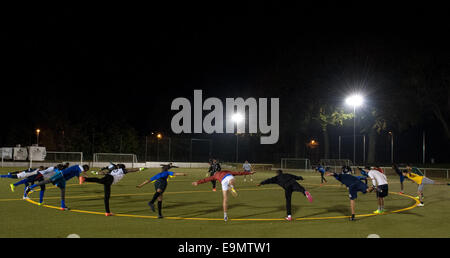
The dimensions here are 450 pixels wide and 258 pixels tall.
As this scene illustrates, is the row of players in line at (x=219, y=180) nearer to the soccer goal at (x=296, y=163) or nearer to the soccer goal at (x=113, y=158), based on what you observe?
the soccer goal at (x=296, y=163)

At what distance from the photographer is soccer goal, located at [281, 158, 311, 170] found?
192ft

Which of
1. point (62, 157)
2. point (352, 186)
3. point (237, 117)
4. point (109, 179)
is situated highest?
point (237, 117)

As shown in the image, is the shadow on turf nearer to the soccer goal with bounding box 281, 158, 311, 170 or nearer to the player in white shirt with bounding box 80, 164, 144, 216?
the player in white shirt with bounding box 80, 164, 144, 216

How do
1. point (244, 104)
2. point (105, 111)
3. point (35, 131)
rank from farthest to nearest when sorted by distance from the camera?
1. point (105, 111)
2. point (35, 131)
3. point (244, 104)

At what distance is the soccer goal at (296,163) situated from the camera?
58594 millimetres

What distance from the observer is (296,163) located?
60.0m

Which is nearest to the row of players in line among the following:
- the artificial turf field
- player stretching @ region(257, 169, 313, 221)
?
player stretching @ region(257, 169, 313, 221)

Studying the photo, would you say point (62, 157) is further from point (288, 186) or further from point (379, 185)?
point (379, 185)

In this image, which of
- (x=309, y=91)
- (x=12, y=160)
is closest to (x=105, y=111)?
(x=12, y=160)

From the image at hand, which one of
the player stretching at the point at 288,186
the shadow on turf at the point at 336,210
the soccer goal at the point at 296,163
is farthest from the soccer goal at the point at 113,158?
the player stretching at the point at 288,186

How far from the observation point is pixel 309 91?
6166cm

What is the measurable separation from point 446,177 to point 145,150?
152 ft

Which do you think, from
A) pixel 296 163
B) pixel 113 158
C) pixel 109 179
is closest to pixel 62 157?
pixel 113 158

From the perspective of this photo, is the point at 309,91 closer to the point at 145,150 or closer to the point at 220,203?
the point at 145,150
